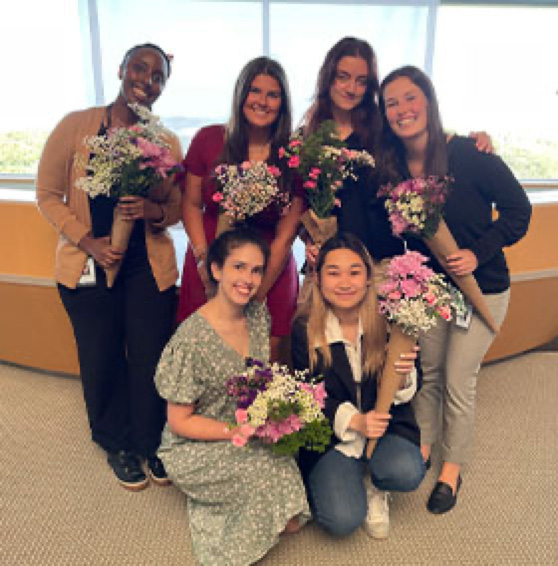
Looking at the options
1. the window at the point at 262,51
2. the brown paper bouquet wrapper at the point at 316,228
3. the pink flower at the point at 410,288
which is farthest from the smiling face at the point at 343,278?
the window at the point at 262,51

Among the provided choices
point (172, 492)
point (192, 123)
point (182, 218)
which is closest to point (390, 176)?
point (182, 218)

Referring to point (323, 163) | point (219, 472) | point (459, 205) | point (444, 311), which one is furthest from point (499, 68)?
point (219, 472)

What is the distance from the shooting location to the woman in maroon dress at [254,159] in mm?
2061

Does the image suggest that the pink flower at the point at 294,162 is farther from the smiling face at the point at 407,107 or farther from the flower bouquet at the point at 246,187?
the smiling face at the point at 407,107

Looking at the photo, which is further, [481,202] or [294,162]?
[481,202]

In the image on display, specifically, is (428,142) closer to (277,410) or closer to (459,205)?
(459,205)

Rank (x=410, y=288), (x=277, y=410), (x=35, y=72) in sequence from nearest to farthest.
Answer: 1. (x=277, y=410)
2. (x=410, y=288)
3. (x=35, y=72)

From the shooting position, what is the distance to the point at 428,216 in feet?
6.29

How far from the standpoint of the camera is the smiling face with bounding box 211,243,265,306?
1.95 meters

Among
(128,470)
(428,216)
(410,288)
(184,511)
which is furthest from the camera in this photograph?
(128,470)

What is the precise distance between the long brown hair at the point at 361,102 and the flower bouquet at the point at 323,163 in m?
0.12

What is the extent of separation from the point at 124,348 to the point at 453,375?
1.50 metres

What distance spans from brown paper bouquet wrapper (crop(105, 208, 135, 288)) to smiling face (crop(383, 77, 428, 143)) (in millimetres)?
1115

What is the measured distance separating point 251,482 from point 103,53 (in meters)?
5.50
